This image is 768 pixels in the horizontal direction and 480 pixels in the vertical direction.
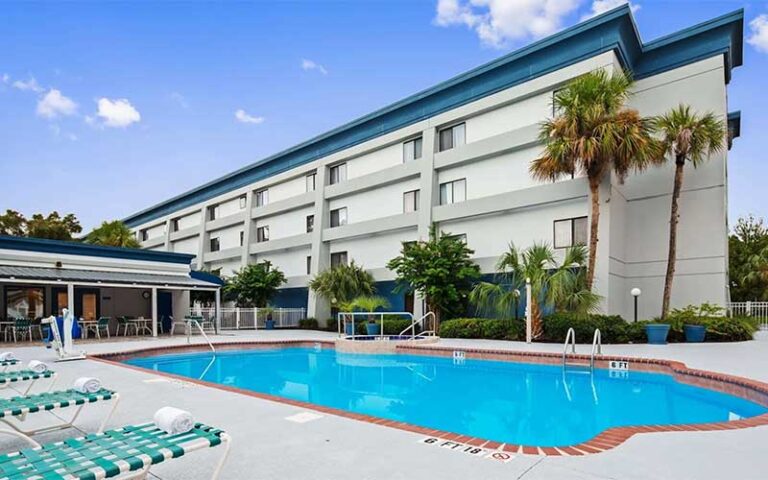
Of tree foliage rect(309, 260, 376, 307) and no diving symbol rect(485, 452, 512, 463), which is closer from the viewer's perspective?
no diving symbol rect(485, 452, 512, 463)

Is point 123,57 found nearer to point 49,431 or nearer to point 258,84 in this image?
point 258,84

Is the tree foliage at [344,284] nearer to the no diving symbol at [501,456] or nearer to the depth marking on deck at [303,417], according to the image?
the depth marking on deck at [303,417]

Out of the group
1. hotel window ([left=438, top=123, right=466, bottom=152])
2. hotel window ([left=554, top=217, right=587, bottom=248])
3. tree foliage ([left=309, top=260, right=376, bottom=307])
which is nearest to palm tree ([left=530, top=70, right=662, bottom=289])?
hotel window ([left=554, top=217, right=587, bottom=248])

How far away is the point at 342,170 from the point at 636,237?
53.3 feet

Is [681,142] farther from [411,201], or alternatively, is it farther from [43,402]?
[43,402]

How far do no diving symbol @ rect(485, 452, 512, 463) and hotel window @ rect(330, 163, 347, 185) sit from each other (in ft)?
83.1

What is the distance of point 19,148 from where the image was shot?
79.5ft

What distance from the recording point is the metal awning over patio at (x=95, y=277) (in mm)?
17750

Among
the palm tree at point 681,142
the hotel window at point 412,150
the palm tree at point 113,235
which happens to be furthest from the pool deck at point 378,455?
the palm tree at point 113,235

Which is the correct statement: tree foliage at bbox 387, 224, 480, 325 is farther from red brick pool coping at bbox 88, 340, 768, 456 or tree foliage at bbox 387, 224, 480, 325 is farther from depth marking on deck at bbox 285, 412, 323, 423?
depth marking on deck at bbox 285, 412, 323, 423

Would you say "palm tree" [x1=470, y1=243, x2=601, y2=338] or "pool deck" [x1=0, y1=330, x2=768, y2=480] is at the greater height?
"palm tree" [x1=470, y1=243, x2=601, y2=338]

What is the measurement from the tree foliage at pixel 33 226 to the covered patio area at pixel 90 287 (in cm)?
2116

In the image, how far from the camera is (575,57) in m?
19.2

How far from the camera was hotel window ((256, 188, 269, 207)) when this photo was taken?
3438 centimetres
